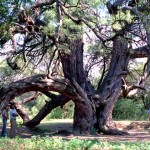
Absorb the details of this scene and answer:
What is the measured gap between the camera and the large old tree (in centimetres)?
948

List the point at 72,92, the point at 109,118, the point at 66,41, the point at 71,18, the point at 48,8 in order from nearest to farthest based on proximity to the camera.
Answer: the point at 71,18 → the point at 48,8 → the point at 66,41 → the point at 72,92 → the point at 109,118

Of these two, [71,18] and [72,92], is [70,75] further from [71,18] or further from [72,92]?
[71,18]

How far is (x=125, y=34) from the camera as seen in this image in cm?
973

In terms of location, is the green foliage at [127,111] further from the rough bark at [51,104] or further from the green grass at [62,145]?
the green grass at [62,145]

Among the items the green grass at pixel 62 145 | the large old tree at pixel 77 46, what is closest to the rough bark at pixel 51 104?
the large old tree at pixel 77 46

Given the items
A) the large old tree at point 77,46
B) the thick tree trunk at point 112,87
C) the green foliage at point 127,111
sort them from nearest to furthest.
Answer: the large old tree at point 77,46, the thick tree trunk at point 112,87, the green foliage at point 127,111

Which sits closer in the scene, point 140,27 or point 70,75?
point 140,27

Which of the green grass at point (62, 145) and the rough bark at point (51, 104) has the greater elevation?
the rough bark at point (51, 104)

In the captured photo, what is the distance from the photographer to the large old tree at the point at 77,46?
9484 mm

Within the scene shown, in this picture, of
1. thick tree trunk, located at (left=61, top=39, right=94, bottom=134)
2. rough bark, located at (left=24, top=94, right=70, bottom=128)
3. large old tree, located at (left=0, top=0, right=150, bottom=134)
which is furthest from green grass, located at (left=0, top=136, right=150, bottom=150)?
rough bark, located at (left=24, top=94, right=70, bottom=128)

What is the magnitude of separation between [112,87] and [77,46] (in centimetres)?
226

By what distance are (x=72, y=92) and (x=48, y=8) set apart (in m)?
3.79

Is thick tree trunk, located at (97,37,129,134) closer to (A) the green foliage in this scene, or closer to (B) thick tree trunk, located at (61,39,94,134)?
(B) thick tree trunk, located at (61,39,94,134)

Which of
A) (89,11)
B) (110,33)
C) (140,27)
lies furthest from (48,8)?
(140,27)
